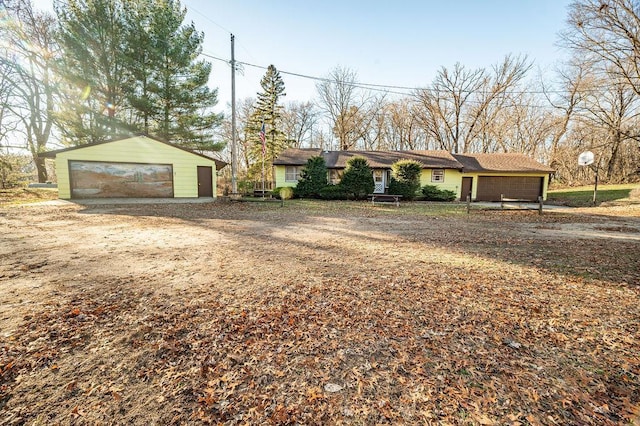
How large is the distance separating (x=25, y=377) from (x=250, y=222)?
291 inches

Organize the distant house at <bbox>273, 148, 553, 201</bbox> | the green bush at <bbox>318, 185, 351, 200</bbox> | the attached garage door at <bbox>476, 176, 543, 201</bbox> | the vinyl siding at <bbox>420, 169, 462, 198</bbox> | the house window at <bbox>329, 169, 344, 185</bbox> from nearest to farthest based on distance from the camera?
the green bush at <bbox>318, 185, 351, 200</bbox>
the distant house at <bbox>273, 148, 553, 201</bbox>
the attached garage door at <bbox>476, 176, 543, 201</bbox>
the vinyl siding at <bbox>420, 169, 462, 198</bbox>
the house window at <bbox>329, 169, 344, 185</bbox>

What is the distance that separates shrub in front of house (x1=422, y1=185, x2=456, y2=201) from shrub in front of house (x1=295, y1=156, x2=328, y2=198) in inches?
290

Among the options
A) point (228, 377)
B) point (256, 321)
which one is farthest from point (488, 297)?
point (228, 377)

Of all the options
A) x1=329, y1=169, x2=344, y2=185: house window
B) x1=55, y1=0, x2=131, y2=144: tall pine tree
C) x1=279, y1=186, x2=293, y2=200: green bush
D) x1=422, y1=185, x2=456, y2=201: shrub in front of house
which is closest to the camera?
x1=55, y1=0, x2=131, y2=144: tall pine tree

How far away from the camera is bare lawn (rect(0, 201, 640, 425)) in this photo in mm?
1824

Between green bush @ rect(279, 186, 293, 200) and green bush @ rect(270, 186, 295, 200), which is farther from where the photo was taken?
green bush @ rect(270, 186, 295, 200)

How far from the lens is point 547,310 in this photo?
3172 millimetres

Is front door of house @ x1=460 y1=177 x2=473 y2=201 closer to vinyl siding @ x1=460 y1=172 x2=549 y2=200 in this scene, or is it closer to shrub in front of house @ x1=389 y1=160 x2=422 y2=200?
vinyl siding @ x1=460 y1=172 x2=549 y2=200

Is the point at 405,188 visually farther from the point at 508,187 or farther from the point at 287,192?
the point at 508,187

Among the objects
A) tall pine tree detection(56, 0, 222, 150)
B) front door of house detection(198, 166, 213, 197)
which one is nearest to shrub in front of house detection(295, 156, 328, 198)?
front door of house detection(198, 166, 213, 197)

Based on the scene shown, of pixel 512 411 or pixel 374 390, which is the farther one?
pixel 374 390

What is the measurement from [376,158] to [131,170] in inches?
665

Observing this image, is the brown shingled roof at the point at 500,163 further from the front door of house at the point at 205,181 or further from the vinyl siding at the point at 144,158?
the vinyl siding at the point at 144,158

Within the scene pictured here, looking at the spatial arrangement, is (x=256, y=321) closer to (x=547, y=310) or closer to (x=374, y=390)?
(x=374, y=390)
